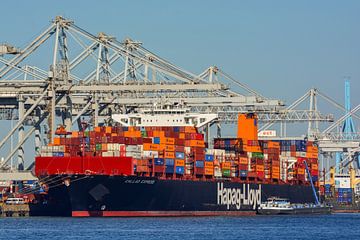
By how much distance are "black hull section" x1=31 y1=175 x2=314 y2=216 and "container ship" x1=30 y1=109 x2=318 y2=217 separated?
0.07 metres

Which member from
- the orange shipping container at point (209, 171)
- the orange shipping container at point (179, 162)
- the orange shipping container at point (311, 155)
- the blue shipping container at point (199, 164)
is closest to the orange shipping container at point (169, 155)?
the orange shipping container at point (179, 162)

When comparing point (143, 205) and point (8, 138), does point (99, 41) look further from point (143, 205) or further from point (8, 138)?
point (143, 205)

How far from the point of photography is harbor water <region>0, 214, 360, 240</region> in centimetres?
7188

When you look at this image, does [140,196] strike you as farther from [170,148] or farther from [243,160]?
[243,160]

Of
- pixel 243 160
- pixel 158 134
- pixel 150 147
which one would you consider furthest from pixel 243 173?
pixel 150 147

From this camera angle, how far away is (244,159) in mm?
97062

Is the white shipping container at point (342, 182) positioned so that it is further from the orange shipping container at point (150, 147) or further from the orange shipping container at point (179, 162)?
the orange shipping container at point (150, 147)

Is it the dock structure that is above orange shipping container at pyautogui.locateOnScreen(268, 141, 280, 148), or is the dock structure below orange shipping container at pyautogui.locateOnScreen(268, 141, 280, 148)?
below

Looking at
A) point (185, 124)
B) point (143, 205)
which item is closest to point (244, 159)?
point (185, 124)

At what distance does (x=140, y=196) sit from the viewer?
3438 inches

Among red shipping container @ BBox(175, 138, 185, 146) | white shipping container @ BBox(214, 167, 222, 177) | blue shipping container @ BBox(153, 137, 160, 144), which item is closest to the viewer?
blue shipping container @ BBox(153, 137, 160, 144)

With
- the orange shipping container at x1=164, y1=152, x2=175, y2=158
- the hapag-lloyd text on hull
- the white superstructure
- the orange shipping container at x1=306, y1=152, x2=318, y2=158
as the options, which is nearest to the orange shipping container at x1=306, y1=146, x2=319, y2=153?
the orange shipping container at x1=306, y1=152, x2=318, y2=158

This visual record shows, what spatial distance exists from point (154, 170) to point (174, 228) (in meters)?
10.8

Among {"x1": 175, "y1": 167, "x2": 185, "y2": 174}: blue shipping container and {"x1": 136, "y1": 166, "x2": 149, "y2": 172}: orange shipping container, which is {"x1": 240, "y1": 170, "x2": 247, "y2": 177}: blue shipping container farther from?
{"x1": 136, "y1": 166, "x2": 149, "y2": 172}: orange shipping container
